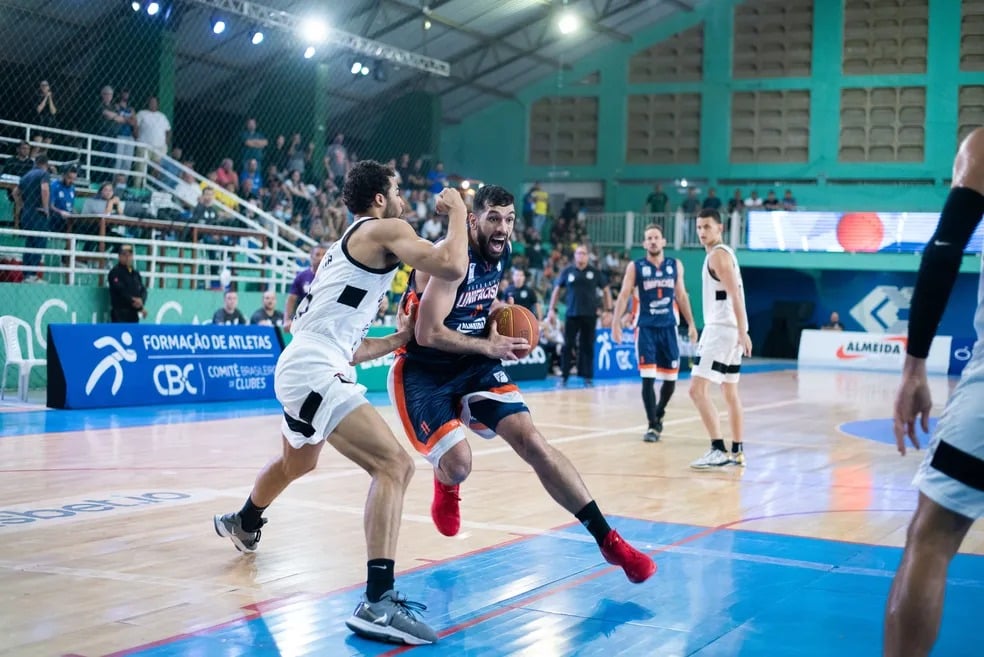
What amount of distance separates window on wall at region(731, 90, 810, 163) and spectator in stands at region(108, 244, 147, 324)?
904 inches

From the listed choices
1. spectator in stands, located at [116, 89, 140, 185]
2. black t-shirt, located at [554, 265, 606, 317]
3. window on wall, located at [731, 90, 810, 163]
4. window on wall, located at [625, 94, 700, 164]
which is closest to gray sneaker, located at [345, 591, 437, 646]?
black t-shirt, located at [554, 265, 606, 317]

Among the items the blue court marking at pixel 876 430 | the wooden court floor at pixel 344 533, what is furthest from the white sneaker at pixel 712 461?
the blue court marking at pixel 876 430

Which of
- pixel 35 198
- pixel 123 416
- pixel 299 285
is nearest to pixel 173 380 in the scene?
pixel 123 416

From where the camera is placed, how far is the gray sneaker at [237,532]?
17.8 feet

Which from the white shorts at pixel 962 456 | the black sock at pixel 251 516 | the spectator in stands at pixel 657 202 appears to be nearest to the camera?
the white shorts at pixel 962 456

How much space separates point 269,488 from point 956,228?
3615 millimetres

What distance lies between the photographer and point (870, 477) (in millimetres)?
8703

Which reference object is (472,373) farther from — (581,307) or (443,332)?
(581,307)

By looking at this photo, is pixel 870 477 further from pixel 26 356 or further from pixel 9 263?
pixel 9 263

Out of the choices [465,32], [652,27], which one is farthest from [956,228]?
[652,27]

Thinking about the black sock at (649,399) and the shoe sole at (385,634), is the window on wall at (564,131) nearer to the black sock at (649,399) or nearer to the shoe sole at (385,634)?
the black sock at (649,399)

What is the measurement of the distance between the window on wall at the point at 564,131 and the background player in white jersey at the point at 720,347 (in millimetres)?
25859

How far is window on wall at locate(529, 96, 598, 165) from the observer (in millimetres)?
34656

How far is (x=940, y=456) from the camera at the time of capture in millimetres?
2797
